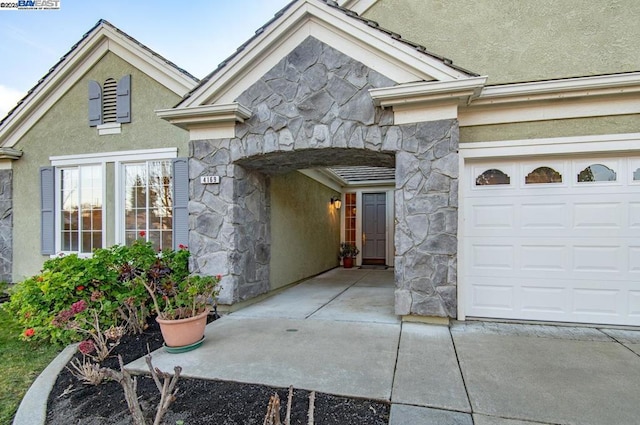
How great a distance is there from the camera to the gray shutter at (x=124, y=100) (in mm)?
6738

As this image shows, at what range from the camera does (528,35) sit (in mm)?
4930

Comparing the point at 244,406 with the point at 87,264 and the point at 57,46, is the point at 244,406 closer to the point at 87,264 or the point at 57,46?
the point at 87,264

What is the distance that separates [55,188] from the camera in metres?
7.24

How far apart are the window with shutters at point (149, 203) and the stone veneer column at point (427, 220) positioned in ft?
14.9

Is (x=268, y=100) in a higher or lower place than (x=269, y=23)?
lower

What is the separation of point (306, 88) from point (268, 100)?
0.65 m

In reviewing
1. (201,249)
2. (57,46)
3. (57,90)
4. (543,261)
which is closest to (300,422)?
(201,249)

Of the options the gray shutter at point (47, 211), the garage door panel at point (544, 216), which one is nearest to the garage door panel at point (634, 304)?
the garage door panel at point (544, 216)

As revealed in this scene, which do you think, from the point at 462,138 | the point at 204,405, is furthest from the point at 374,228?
the point at 204,405

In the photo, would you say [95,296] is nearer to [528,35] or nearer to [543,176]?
[543,176]

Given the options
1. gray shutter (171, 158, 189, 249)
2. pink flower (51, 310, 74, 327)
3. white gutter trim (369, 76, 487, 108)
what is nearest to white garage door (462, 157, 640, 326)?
white gutter trim (369, 76, 487, 108)

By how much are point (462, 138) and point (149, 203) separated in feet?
19.5

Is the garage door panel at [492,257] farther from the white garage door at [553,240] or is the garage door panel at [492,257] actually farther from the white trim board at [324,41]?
the white trim board at [324,41]

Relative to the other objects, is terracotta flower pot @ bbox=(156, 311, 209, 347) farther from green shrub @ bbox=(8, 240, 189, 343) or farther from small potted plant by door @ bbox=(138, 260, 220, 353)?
green shrub @ bbox=(8, 240, 189, 343)
